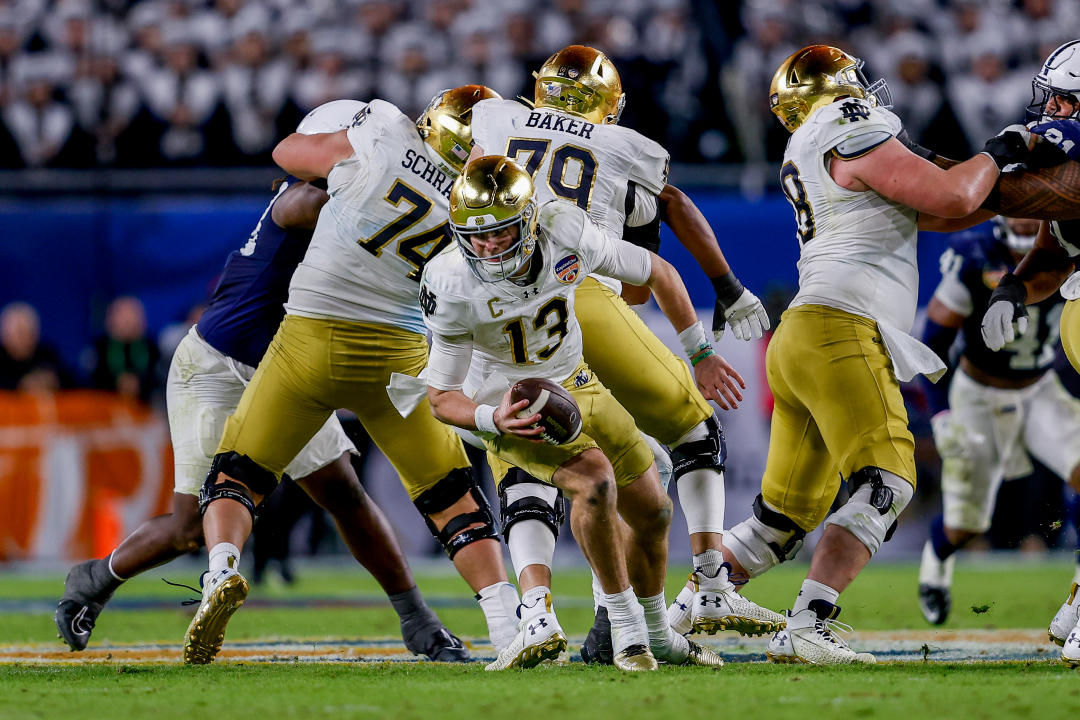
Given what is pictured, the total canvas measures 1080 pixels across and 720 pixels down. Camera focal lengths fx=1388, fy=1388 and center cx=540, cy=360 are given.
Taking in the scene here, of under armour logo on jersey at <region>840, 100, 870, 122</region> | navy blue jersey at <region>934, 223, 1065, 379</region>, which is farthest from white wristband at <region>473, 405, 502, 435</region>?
navy blue jersey at <region>934, 223, 1065, 379</region>

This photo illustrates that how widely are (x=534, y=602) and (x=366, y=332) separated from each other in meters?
1.25

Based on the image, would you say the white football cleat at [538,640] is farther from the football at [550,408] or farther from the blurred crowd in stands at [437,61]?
the blurred crowd in stands at [437,61]

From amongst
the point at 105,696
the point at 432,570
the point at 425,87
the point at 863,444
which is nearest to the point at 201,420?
the point at 105,696

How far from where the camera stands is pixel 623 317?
5062mm

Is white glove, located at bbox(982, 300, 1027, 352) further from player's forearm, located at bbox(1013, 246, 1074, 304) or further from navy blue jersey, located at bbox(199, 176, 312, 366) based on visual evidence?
navy blue jersey, located at bbox(199, 176, 312, 366)

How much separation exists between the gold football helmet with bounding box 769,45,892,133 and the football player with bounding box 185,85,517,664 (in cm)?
113

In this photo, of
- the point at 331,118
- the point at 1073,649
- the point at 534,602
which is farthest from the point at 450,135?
the point at 1073,649

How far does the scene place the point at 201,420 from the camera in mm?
5688

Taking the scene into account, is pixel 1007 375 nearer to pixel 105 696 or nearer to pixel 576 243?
pixel 576 243

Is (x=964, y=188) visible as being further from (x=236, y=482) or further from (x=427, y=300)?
(x=236, y=482)

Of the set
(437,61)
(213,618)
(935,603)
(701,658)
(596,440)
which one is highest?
(437,61)

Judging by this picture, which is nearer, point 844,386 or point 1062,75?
point 844,386

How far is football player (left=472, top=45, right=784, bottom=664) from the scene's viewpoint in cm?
499

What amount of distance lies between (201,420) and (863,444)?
2662 millimetres
